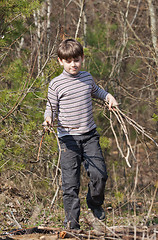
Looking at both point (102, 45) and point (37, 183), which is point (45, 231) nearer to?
point (37, 183)

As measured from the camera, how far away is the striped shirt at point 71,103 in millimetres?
3420

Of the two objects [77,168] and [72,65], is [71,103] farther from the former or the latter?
[77,168]

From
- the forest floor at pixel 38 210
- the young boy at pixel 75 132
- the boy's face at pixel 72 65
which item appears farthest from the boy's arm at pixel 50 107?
the forest floor at pixel 38 210

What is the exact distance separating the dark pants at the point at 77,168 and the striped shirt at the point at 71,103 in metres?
0.09

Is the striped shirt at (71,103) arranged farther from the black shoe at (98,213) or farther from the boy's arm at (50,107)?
the black shoe at (98,213)

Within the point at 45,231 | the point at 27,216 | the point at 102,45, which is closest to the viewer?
the point at 45,231

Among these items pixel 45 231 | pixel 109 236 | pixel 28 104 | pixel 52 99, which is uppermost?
→ pixel 52 99

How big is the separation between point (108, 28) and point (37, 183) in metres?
3.76

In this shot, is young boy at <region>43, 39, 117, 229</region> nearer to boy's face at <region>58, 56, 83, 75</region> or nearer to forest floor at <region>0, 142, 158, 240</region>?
boy's face at <region>58, 56, 83, 75</region>

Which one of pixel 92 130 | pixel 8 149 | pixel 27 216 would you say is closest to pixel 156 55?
pixel 92 130

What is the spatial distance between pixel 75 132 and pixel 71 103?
0.30 m

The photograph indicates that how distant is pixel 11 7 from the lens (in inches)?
187

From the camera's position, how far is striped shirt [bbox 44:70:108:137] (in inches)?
135

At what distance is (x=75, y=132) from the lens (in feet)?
11.2
